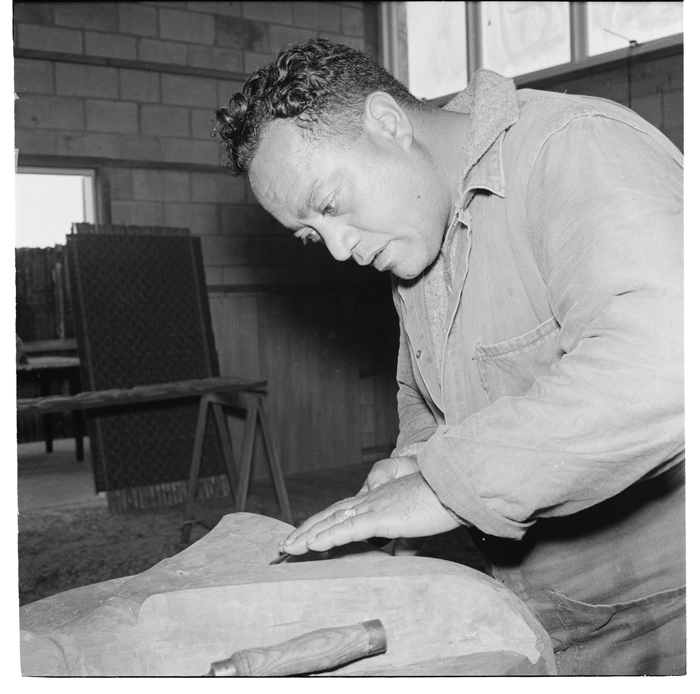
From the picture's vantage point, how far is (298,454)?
15.7 ft

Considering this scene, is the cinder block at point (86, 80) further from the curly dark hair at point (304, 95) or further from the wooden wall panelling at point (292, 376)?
the curly dark hair at point (304, 95)

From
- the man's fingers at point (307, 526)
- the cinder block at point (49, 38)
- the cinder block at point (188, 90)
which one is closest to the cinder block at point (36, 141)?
the cinder block at point (49, 38)

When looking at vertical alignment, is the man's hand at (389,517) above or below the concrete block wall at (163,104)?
below

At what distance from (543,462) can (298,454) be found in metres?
3.93

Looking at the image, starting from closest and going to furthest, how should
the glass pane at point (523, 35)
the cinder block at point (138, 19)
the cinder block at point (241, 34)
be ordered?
the glass pane at point (523, 35)
the cinder block at point (138, 19)
the cinder block at point (241, 34)

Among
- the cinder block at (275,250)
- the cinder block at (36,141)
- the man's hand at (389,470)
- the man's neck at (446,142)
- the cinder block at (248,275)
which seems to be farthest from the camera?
the cinder block at (275,250)

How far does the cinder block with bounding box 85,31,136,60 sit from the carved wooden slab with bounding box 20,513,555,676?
4.19 m

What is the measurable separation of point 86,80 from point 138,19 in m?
0.52

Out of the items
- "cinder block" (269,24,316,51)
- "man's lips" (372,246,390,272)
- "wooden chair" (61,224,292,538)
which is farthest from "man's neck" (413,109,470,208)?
"cinder block" (269,24,316,51)

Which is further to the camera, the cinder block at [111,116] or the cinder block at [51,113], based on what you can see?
the cinder block at [111,116]

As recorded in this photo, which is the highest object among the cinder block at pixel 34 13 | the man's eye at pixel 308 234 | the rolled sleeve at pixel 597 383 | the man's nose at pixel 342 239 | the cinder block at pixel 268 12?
the cinder block at pixel 268 12

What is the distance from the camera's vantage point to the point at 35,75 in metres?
4.43

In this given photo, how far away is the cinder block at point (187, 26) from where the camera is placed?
15.7 ft

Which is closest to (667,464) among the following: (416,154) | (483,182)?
(483,182)
